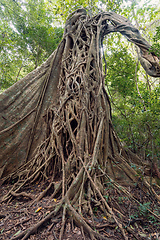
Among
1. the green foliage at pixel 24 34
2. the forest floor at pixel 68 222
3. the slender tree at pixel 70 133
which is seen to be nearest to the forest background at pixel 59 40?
the green foliage at pixel 24 34

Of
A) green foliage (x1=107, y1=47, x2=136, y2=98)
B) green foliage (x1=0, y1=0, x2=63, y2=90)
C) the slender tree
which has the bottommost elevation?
the slender tree

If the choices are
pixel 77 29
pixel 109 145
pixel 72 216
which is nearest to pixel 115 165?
pixel 109 145

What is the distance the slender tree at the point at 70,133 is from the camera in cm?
181

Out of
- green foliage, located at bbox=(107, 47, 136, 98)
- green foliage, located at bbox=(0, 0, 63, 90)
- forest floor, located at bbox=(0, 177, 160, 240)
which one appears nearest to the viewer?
forest floor, located at bbox=(0, 177, 160, 240)

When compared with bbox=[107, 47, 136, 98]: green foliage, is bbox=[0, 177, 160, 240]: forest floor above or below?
below

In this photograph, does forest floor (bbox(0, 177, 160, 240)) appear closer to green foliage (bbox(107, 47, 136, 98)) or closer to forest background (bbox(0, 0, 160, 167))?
forest background (bbox(0, 0, 160, 167))

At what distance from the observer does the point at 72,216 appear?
1475 millimetres

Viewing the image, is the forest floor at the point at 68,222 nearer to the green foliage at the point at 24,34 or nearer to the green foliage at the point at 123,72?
the green foliage at the point at 123,72

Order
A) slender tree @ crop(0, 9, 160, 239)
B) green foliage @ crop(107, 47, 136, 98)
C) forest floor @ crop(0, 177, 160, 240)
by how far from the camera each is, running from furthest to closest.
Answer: green foliage @ crop(107, 47, 136, 98), slender tree @ crop(0, 9, 160, 239), forest floor @ crop(0, 177, 160, 240)

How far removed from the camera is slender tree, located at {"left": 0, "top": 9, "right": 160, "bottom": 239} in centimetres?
181

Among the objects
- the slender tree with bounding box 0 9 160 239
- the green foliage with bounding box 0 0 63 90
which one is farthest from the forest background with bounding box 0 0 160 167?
the slender tree with bounding box 0 9 160 239

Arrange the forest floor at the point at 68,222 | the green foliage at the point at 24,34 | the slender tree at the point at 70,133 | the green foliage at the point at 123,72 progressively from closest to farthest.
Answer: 1. the forest floor at the point at 68,222
2. the slender tree at the point at 70,133
3. the green foliage at the point at 123,72
4. the green foliage at the point at 24,34

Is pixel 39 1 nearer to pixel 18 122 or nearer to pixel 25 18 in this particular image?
pixel 25 18

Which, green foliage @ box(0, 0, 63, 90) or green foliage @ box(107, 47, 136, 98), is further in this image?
green foliage @ box(0, 0, 63, 90)
